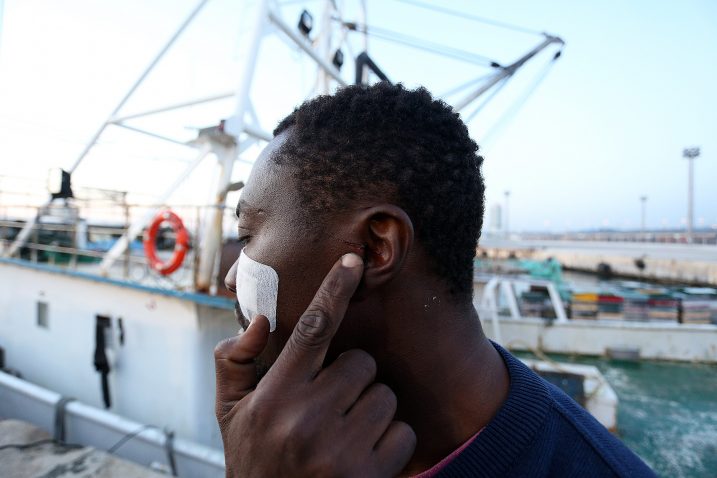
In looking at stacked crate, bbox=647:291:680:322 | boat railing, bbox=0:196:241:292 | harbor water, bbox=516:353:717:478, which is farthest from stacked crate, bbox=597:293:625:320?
boat railing, bbox=0:196:241:292

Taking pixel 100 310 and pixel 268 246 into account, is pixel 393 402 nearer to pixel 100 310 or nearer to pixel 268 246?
pixel 268 246

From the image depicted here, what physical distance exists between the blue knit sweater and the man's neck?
0.05 m

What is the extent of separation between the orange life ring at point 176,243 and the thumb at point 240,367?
5.20 metres

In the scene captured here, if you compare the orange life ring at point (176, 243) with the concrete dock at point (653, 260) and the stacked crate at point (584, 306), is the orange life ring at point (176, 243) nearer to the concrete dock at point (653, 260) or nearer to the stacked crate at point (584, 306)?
the stacked crate at point (584, 306)

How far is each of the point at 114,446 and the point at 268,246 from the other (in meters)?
5.62

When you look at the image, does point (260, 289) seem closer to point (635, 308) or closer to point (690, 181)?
point (635, 308)

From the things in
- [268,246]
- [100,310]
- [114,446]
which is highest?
[268,246]

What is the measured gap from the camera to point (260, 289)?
0.98 m

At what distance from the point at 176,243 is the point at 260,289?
5.26m

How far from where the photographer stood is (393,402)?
2.72 feet

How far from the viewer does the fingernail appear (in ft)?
2.74

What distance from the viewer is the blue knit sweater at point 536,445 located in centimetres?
94

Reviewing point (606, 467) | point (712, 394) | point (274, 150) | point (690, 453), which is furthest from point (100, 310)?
point (712, 394)

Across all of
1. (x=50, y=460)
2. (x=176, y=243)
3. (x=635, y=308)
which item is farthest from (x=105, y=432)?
(x=635, y=308)
